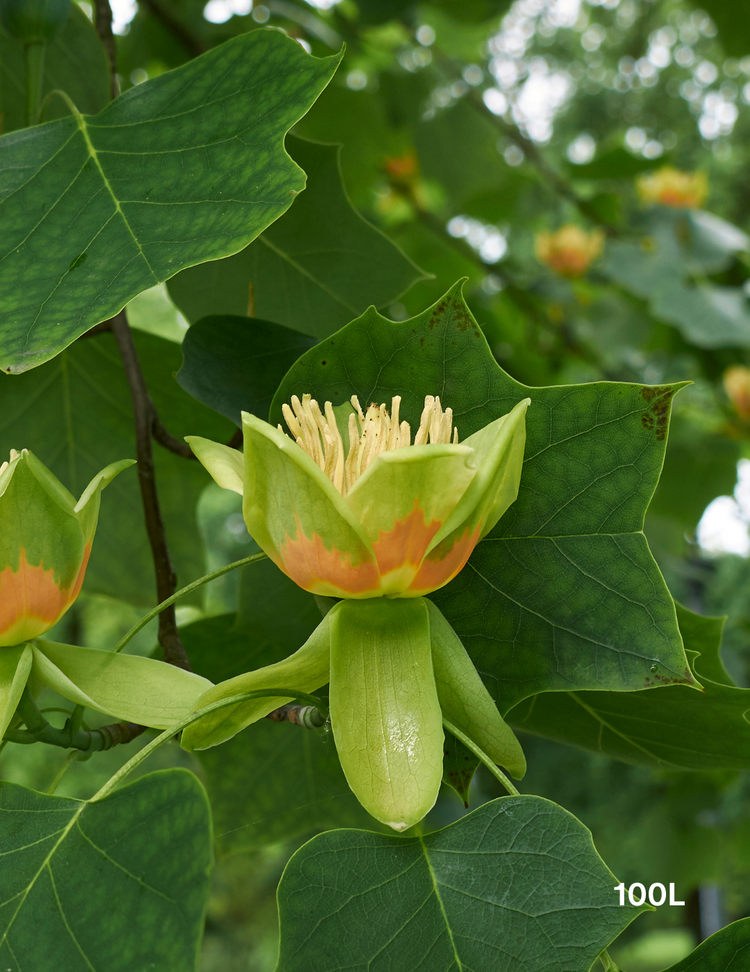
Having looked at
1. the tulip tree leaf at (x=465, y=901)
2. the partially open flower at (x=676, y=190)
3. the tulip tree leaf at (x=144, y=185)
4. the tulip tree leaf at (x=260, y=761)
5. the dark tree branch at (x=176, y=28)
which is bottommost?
the partially open flower at (x=676, y=190)

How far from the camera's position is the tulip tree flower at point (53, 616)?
0.35 m

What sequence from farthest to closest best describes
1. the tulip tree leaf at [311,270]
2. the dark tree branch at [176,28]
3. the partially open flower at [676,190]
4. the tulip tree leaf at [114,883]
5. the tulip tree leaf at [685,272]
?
the partially open flower at [676,190] < the tulip tree leaf at [685,272] < the dark tree branch at [176,28] < the tulip tree leaf at [311,270] < the tulip tree leaf at [114,883]

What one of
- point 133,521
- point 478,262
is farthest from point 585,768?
point 133,521

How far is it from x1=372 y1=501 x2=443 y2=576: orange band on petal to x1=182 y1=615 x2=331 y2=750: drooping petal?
0.15ft

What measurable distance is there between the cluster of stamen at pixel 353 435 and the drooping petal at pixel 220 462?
1.2 inches

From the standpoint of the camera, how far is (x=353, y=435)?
376 millimetres

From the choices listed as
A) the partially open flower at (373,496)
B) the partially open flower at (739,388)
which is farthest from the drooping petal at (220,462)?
the partially open flower at (739,388)

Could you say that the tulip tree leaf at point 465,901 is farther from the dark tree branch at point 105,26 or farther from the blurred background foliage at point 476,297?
the dark tree branch at point 105,26

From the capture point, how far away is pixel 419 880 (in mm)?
355

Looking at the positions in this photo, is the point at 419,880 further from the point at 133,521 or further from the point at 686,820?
the point at 686,820

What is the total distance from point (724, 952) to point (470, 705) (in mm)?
172

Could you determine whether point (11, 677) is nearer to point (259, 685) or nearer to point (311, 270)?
point (259, 685)

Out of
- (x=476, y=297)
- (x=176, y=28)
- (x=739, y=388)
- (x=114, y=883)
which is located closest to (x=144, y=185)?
(x=114, y=883)

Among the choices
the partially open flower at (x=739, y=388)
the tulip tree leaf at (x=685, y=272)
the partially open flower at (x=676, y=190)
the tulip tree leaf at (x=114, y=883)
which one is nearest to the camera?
the tulip tree leaf at (x=114, y=883)
